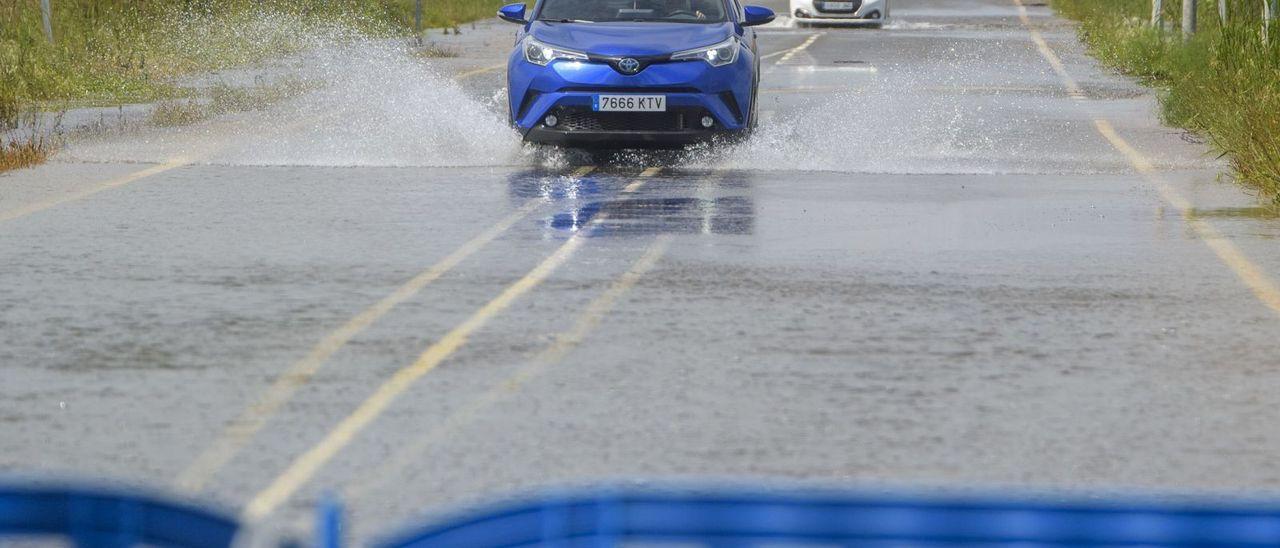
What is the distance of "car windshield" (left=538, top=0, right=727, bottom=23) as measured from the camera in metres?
16.3

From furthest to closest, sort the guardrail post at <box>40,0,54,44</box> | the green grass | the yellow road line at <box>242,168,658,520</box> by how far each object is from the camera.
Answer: the guardrail post at <box>40,0,54,44</box>, the green grass, the yellow road line at <box>242,168,658,520</box>

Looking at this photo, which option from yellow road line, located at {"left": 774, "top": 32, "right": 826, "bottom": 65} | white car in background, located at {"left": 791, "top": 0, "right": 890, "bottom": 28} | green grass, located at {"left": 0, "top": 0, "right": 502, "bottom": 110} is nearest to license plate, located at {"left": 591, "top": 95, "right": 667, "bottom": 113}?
green grass, located at {"left": 0, "top": 0, "right": 502, "bottom": 110}

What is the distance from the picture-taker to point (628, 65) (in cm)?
1512

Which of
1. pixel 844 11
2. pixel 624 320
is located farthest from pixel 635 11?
pixel 844 11

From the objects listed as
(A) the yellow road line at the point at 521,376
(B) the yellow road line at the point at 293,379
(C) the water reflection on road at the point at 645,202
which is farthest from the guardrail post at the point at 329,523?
(C) the water reflection on road at the point at 645,202

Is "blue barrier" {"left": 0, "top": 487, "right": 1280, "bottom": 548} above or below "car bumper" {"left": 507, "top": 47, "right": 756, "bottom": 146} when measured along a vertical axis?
above

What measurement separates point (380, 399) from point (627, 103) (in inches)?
329

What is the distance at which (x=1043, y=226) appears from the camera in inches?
473

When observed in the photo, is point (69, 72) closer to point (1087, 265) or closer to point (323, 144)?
point (323, 144)

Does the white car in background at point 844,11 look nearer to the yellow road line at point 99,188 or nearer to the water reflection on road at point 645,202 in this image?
the yellow road line at point 99,188

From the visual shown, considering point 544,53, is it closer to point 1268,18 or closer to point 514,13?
point 514,13

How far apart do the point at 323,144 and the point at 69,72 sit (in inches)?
348

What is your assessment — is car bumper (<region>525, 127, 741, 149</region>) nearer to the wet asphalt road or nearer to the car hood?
the wet asphalt road

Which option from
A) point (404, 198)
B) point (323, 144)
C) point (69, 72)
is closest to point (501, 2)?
point (69, 72)
